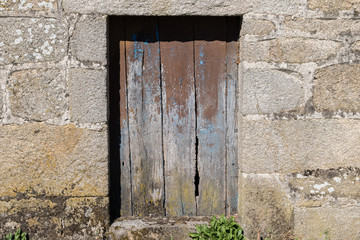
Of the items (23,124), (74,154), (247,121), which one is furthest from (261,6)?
(23,124)

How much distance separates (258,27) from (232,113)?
2.02 ft

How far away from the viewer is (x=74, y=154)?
227 centimetres

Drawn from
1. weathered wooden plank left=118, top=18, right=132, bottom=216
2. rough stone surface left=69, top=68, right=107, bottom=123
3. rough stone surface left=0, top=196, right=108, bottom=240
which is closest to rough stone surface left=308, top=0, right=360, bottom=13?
weathered wooden plank left=118, top=18, right=132, bottom=216

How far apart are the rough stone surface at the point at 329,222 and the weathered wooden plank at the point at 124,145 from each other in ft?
3.85

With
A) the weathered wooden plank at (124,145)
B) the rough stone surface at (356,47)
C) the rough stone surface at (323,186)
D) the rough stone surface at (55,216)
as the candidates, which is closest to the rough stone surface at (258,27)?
the rough stone surface at (356,47)

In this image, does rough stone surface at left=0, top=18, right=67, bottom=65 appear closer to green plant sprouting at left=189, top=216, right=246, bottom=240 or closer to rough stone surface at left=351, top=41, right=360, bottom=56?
green plant sprouting at left=189, top=216, right=246, bottom=240

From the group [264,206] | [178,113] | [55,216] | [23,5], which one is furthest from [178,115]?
[23,5]

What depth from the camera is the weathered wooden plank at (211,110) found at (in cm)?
243

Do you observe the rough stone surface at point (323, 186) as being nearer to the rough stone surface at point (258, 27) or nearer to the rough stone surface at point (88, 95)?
the rough stone surface at point (258, 27)

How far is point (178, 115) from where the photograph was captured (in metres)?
2.47

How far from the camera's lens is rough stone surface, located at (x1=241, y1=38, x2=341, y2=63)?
2.24 m

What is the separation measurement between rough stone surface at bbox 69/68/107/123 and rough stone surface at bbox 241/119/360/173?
943mm

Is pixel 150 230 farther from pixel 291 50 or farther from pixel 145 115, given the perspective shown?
pixel 291 50

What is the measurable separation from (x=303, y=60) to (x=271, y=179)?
80 cm
